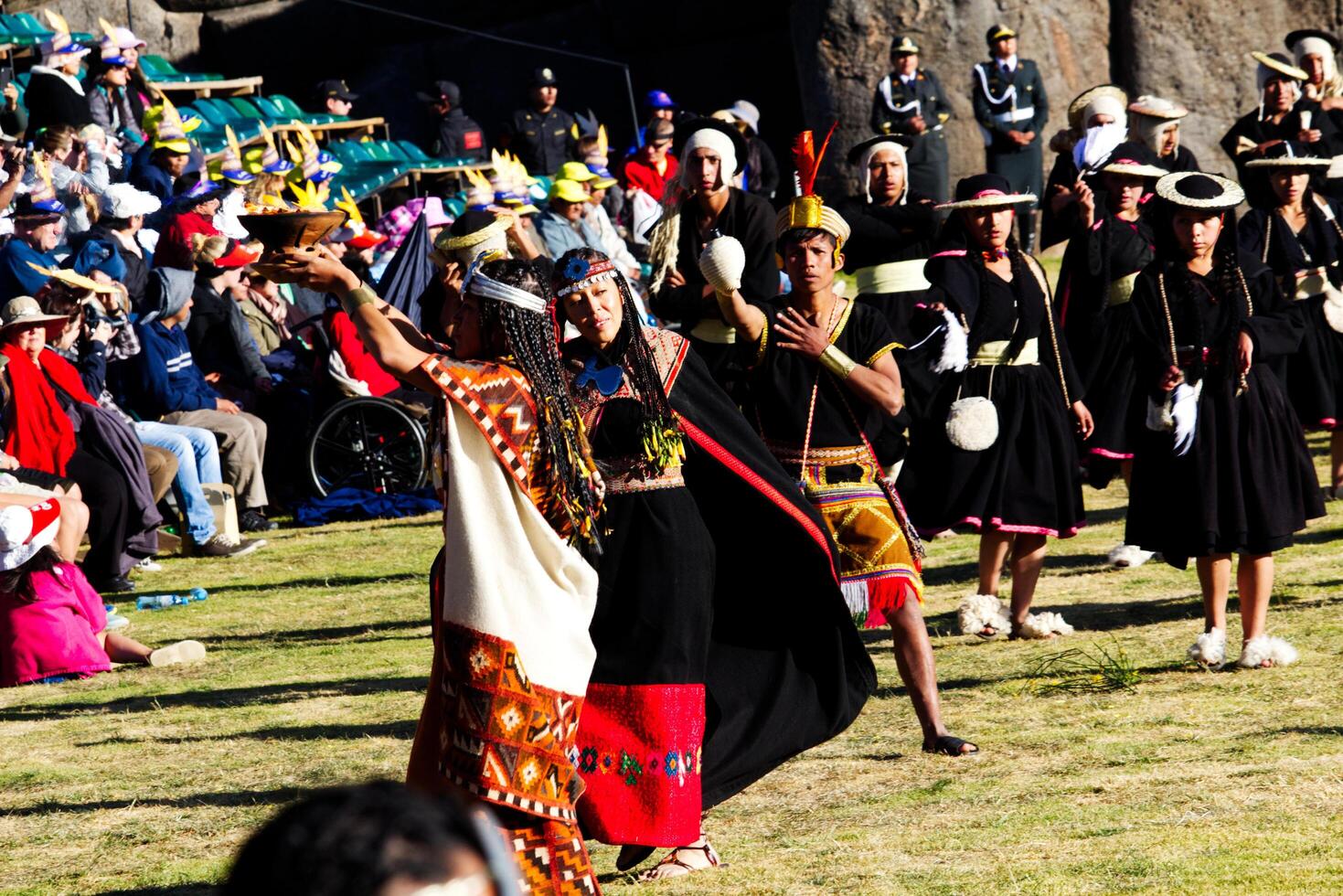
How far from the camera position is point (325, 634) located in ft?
31.4

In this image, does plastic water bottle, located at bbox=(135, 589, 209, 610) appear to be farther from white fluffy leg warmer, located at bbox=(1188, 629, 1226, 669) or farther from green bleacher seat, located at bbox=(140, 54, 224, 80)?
green bleacher seat, located at bbox=(140, 54, 224, 80)

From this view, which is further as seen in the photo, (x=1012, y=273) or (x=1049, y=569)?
(x=1049, y=569)

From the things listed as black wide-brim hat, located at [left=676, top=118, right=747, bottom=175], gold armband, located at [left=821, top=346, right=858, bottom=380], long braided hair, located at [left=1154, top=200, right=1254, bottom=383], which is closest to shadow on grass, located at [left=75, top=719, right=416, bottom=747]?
gold armband, located at [left=821, top=346, right=858, bottom=380]

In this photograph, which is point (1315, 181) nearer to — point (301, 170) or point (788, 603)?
point (788, 603)

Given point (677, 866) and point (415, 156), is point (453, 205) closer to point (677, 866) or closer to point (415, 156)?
point (415, 156)

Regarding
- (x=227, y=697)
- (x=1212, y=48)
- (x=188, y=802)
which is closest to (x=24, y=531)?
(x=227, y=697)

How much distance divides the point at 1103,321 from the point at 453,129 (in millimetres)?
12216

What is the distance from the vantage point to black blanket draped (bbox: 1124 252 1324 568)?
7328 millimetres

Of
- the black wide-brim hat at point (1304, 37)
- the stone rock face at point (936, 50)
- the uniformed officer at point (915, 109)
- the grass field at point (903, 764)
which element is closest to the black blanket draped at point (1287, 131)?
the black wide-brim hat at point (1304, 37)

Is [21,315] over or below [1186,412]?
over

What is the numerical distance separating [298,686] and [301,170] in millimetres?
9373

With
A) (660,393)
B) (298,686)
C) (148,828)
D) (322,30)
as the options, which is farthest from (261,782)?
(322,30)

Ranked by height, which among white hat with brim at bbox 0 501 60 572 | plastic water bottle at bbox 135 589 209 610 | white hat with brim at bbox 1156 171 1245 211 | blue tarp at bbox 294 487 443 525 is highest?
white hat with brim at bbox 1156 171 1245 211

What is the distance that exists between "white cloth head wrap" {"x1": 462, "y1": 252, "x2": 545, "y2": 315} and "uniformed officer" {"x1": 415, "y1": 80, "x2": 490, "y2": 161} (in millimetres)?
16298
